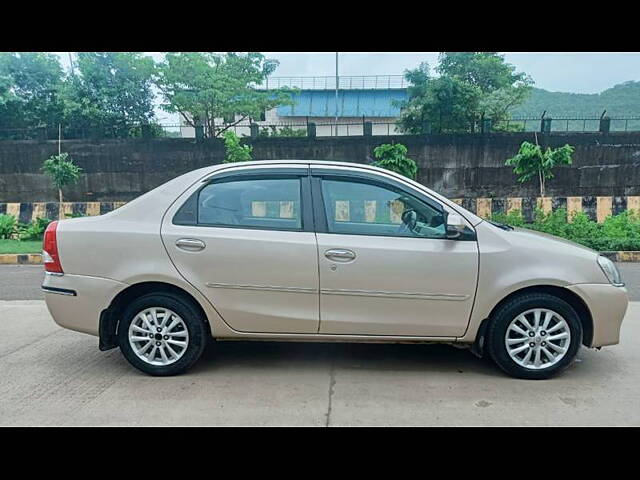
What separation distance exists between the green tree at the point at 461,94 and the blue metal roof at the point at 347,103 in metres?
7.15

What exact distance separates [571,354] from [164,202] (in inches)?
134

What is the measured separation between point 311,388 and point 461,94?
16082mm

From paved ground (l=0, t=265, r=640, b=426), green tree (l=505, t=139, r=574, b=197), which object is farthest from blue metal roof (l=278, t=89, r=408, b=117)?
paved ground (l=0, t=265, r=640, b=426)

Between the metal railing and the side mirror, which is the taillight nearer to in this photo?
the side mirror

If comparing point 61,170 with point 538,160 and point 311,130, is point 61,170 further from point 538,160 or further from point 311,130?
point 538,160

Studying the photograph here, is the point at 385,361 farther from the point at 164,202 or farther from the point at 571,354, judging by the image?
the point at 164,202

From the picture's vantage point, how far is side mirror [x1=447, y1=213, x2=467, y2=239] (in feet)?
11.1

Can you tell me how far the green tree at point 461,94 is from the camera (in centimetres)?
1680

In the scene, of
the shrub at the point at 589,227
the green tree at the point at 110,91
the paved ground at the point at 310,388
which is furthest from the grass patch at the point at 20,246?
the shrub at the point at 589,227

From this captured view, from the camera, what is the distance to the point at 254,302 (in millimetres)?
3480

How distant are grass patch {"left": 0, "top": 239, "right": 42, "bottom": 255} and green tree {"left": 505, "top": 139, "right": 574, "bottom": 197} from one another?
40.7 feet

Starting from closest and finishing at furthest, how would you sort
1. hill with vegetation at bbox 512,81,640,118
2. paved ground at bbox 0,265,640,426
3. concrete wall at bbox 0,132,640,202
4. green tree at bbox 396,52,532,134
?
paved ground at bbox 0,265,640,426 < concrete wall at bbox 0,132,640,202 < green tree at bbox 396,52,532,134 < hill with vegetation at bbox 512,81,640,118

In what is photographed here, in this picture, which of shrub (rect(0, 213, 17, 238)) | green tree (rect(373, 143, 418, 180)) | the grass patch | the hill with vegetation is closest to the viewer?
the grass patch

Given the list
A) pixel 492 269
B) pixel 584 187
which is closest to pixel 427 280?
pixel 492 269
